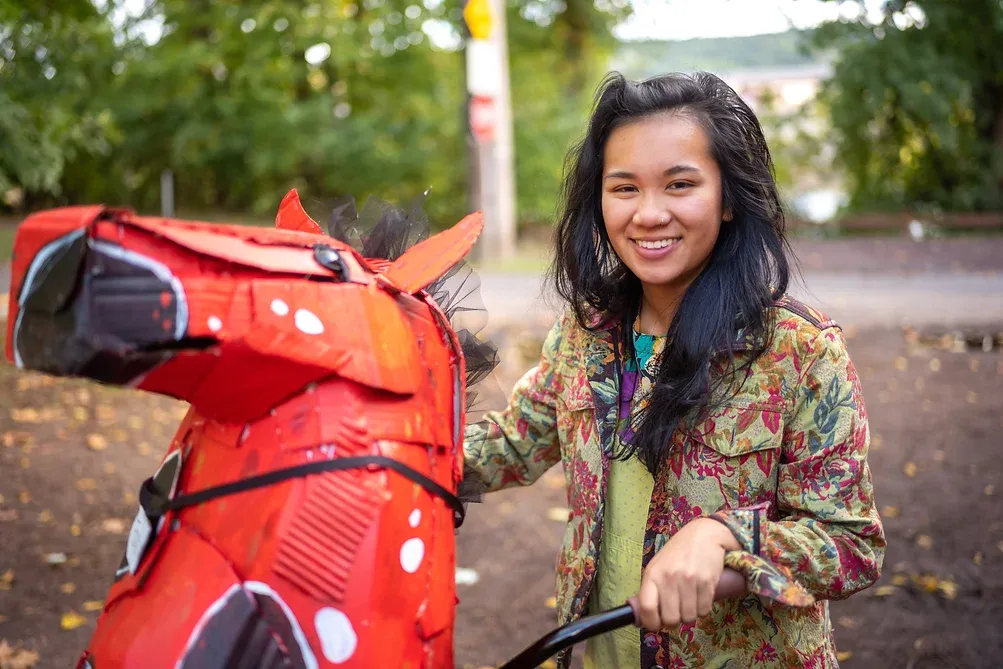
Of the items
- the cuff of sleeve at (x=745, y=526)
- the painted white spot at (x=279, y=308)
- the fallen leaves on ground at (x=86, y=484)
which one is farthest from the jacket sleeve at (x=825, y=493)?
the fallen leaves on ground at (x=86, y=484)

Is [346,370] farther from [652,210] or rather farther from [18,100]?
[18,100]

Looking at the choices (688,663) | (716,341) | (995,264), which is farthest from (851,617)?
(995,264)

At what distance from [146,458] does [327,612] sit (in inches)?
181

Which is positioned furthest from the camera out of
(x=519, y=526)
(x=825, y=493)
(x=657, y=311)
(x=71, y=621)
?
(x=519, y=526)

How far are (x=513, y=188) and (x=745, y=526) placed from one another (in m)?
15.9

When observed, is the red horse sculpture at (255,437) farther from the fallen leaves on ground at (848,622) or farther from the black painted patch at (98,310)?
the fallen leaves on ground at (848,622)

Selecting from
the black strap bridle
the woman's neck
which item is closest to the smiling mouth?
the woman's neck

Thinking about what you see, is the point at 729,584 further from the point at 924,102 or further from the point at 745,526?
the point at 924,102

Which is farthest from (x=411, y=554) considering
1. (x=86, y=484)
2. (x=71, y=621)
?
(x=86, y=484)

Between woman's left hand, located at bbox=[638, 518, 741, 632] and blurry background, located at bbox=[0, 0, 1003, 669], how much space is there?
0.68m

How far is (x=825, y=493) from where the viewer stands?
1589mm

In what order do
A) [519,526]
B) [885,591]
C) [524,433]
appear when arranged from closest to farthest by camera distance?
[524,433] → [885,591] → [519,526]

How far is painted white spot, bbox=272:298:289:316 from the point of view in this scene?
3.91 feet

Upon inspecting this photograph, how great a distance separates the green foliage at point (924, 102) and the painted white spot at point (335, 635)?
47.3 feet
